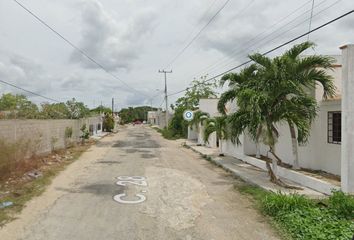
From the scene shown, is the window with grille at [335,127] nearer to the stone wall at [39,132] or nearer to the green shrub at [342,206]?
the green shrub at [342,206]

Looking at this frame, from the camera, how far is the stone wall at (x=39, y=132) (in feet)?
48.1

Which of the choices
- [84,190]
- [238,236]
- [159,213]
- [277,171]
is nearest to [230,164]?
[277,171]

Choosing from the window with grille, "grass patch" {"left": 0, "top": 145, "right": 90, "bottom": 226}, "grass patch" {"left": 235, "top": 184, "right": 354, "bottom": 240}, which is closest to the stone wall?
"grass patch" {"left": 0, "top": 145, "right": 90, "bottom": 226}

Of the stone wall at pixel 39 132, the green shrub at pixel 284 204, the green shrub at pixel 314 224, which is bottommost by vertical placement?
the green shrub at pixel 314 224

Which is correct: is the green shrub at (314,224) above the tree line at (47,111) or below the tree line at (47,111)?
below

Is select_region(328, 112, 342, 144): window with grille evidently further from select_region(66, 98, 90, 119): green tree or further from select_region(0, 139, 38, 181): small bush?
select_region(66, 98, 90, 119): green tree

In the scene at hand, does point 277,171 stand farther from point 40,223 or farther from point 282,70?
point 40,223

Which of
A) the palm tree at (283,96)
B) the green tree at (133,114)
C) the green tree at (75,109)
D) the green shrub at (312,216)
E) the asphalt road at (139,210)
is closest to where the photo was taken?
the green shrub at (312,216)

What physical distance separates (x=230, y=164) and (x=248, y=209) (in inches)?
331

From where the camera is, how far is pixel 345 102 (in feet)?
32.4

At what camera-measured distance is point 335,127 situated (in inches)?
483

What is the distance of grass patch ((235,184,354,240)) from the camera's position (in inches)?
276

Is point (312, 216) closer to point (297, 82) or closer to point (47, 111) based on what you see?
point (297, 82)

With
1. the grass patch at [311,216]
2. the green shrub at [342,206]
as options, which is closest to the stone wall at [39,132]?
the grass patch at [311,216]
